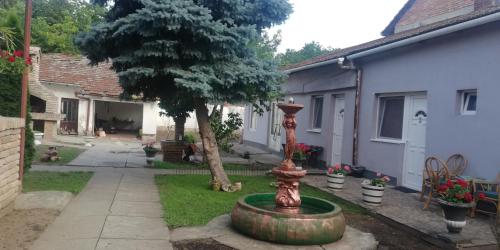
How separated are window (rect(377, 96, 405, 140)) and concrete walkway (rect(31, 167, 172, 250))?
573 cm

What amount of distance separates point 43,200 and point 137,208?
5.13ft

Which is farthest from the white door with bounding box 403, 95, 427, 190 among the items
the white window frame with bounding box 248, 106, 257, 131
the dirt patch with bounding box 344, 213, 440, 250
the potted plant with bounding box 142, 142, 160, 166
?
the white window frame with bounding box 248, 106, 257, 131

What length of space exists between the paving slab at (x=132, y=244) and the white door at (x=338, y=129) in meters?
8.32

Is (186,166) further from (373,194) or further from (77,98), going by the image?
(77,98)

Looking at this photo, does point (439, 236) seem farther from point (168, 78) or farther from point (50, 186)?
point (50, 186)

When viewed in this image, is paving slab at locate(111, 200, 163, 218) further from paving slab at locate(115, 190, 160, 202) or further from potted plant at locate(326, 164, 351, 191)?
potted plant at locate(326, 164, 351, 191)

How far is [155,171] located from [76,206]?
192 inches

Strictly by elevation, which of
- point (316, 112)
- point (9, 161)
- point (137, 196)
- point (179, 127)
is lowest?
point (137, 196)

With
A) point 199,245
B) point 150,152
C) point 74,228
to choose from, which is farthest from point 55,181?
point 199,245

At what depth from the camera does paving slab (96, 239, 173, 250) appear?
506 cm

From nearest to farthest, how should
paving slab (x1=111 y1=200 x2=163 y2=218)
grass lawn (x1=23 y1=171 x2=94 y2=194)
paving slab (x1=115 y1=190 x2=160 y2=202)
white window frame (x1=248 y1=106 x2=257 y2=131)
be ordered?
paving slab (x1=111 y1=200 x2=163 y2=218)
paving slab (x1=115 y1=190 x2=160 y2=202)
grass lawn (x1=23 y1=171 x2=94 y2=194)
white window frame (x1=248 y1=106 x2=257 y2=131)

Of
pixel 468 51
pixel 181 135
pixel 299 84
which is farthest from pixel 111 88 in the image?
pixel 468 51

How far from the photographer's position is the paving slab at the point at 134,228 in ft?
18.3

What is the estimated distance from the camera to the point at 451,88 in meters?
8.45
